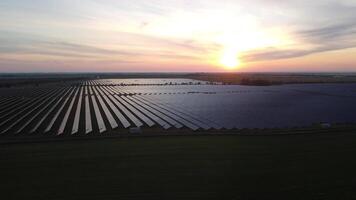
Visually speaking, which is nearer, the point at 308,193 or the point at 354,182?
the point at 308,193

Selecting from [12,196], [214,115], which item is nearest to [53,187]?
Result: [12,196]

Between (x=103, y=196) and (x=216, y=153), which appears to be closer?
(x=103, y=196)

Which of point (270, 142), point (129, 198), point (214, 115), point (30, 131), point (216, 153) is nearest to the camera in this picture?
point (129, 198)

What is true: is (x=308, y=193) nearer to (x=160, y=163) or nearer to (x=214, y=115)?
(x=160, y=163)

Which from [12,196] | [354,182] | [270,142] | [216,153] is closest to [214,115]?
[270,142]

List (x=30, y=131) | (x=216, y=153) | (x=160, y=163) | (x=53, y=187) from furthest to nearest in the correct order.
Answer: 1. (x=30, y=131)
2. (x=216, y=153)
3. (x=160, y=163)
4. (x=53, y=187)

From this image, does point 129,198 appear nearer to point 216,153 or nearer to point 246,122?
point 216,153
